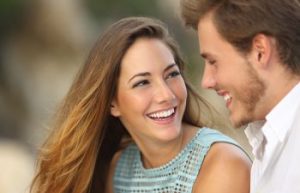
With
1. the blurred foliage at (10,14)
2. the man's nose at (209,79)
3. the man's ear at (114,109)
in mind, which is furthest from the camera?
the blurred foliage at (10,14)

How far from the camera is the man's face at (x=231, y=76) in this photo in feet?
8.14

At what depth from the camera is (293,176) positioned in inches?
92.4

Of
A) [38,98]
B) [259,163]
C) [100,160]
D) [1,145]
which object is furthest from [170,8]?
[259,163]

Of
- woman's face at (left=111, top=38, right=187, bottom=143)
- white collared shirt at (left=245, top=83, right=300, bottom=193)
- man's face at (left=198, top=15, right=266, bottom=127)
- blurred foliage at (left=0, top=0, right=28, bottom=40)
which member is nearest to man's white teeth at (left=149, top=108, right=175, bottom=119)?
woman's face at (left=111, top=38, right=187, bottom=143)

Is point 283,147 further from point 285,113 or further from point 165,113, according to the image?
point 165,113

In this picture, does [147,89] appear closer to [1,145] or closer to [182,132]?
[182,132]

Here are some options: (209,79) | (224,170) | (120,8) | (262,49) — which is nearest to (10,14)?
(120,8)

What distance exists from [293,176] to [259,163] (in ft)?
1.00

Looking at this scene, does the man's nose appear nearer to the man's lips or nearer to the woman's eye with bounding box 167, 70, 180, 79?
the man's lips

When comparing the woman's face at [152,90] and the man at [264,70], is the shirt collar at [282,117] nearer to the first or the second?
the man at [264,70]

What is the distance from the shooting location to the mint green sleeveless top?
3.13 metres

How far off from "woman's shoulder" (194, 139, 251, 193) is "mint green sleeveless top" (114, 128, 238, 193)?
0.03 m

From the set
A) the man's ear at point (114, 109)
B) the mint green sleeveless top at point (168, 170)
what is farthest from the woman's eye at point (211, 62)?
the man's ear at point (114, 109)

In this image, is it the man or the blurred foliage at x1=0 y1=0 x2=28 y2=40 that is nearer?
the man
